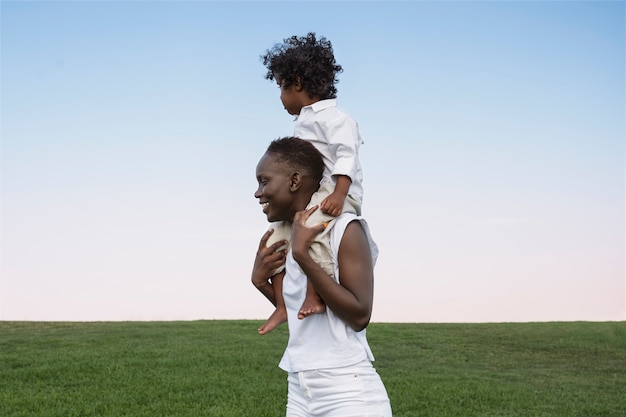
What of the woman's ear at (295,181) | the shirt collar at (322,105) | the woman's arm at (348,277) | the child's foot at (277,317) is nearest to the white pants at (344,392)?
the woman's arm at (348,277)

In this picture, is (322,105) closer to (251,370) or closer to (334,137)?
(334,137)

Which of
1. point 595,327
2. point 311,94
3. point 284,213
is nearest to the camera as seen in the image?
point 284,213

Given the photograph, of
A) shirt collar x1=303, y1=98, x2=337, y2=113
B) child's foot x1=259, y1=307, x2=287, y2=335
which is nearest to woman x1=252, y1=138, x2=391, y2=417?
child's foot x1=259, y1=307, x2=287, y2=335

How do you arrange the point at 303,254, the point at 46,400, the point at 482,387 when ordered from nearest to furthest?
1. the point at 303,254
2. the point at 46,400
3. the point at 482,387

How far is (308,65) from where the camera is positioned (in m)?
3.58

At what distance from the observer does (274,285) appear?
10.6 ft

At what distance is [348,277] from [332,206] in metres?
0.34

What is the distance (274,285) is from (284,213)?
388 millimetres

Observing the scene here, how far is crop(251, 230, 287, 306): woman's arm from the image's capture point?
10.3 ft

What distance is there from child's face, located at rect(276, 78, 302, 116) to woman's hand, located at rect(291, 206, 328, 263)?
0.90 metres

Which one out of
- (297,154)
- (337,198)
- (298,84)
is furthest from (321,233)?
(298,84)

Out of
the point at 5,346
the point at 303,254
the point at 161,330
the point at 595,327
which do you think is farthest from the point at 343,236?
the point at 595,327

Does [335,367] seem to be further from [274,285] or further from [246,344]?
[246,344]

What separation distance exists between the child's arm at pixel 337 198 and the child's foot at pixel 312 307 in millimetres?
358
